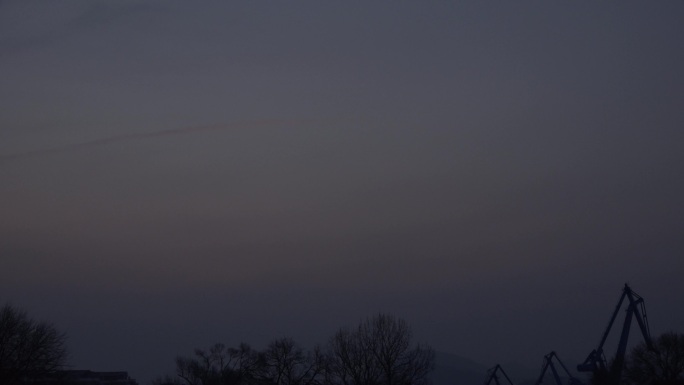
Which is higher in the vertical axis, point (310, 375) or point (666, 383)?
point (310, 375)

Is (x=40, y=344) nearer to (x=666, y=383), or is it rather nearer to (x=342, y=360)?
(x=342, y=360)

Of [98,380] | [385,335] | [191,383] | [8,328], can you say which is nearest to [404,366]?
[385,335]

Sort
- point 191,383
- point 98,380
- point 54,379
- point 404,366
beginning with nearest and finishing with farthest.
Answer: point 54,379 < point 404,366 < point 191,383 < point 98,380

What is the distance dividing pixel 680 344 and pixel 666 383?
2611cm

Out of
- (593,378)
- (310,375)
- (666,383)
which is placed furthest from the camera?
(593,378)

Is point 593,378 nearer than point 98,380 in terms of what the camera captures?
Yes

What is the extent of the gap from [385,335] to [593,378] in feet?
142

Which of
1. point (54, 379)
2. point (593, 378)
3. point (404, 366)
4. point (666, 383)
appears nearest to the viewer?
point (666, 383)

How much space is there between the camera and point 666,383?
199 ft

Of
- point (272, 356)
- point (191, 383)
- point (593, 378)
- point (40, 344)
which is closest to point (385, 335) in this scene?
point (272, 356)

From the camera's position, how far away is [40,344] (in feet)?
211

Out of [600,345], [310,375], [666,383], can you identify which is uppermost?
[600,345]

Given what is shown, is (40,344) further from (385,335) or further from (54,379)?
(385,335)

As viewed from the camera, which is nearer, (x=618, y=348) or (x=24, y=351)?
(x=24, y=351)
